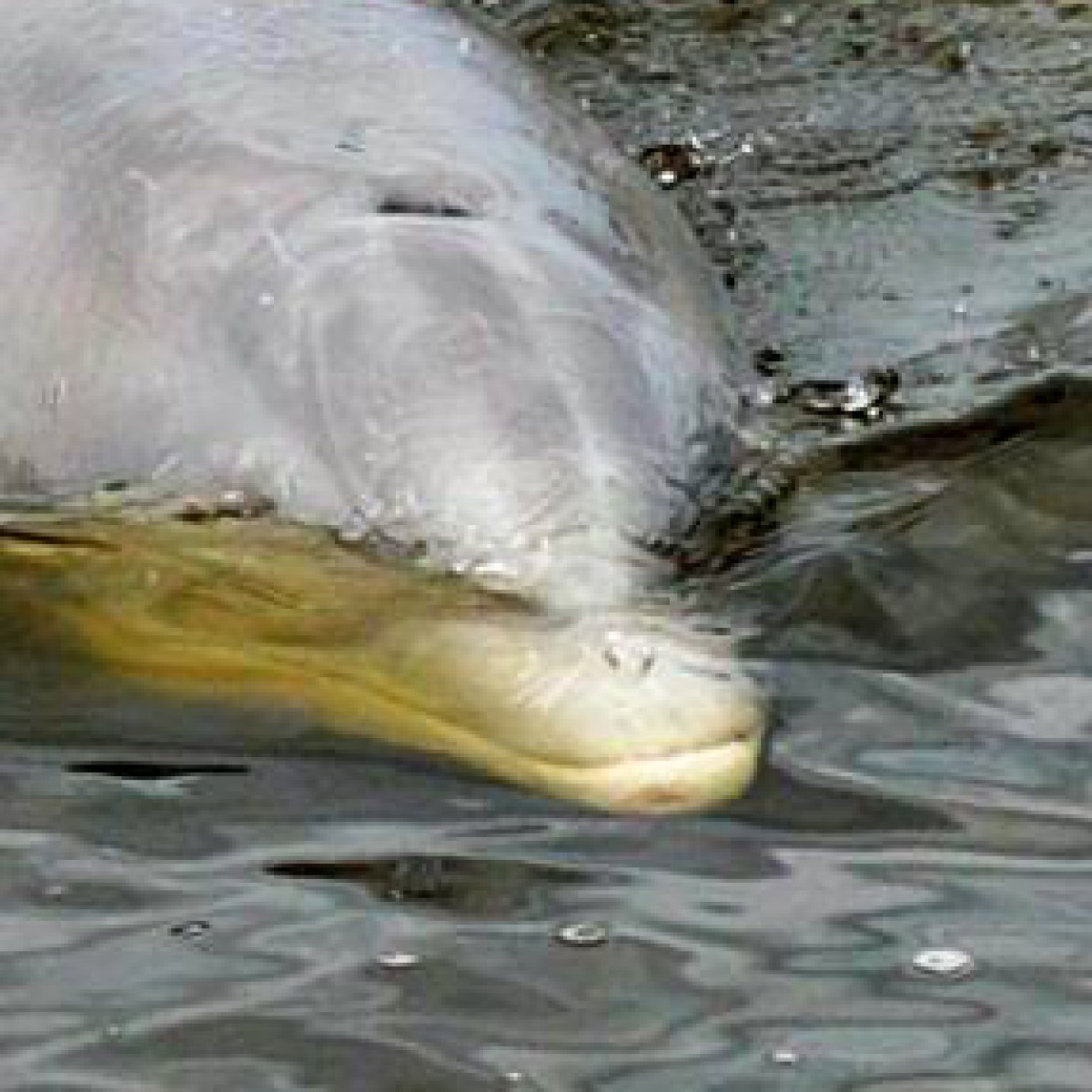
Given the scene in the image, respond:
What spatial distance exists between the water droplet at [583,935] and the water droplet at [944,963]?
11.2 inches

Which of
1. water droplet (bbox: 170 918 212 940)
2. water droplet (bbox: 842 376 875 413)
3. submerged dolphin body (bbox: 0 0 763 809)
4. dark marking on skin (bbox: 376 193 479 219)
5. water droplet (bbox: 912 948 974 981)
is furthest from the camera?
water droplet (bbox: 842 376 875 413)

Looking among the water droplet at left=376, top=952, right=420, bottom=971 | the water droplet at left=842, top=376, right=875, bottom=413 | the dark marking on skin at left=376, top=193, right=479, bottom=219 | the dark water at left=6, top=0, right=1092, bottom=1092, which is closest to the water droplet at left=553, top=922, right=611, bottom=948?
the dark water at left=6, top=0, right=1092, bottom=1092

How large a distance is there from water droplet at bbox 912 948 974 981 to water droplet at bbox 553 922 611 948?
285 mm

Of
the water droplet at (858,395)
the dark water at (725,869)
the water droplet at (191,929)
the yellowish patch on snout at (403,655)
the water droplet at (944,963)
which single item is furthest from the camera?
the water droplet at (858,395)

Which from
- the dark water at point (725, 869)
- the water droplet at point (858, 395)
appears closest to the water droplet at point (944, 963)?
the dark water at point (725, 869)

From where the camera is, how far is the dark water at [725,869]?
3240 mm

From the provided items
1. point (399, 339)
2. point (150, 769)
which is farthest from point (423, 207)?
point (150, 769)

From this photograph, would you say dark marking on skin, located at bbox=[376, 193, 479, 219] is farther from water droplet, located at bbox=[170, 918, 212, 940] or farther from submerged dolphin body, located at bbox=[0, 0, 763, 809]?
water droplet, located at bbox=[170, 918, 212, 940]

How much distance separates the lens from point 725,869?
356 centimetres

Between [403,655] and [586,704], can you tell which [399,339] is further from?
[586,704]

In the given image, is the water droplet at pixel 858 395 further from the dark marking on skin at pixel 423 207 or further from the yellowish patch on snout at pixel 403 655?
the yellowish patch on snout at pixel 403 655

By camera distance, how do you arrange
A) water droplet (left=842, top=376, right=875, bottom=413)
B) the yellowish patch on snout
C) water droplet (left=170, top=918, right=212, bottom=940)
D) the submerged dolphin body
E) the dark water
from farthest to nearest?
water droplet (left=842, top=376, right=875, bottom=413) → the submerged dolphin body → the yellowish patch on snout → water droplet (left=170, top=918, right=212, bottom=940) → the dark water

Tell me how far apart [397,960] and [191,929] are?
0.23m

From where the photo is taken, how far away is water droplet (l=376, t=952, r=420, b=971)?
11.1 ft
